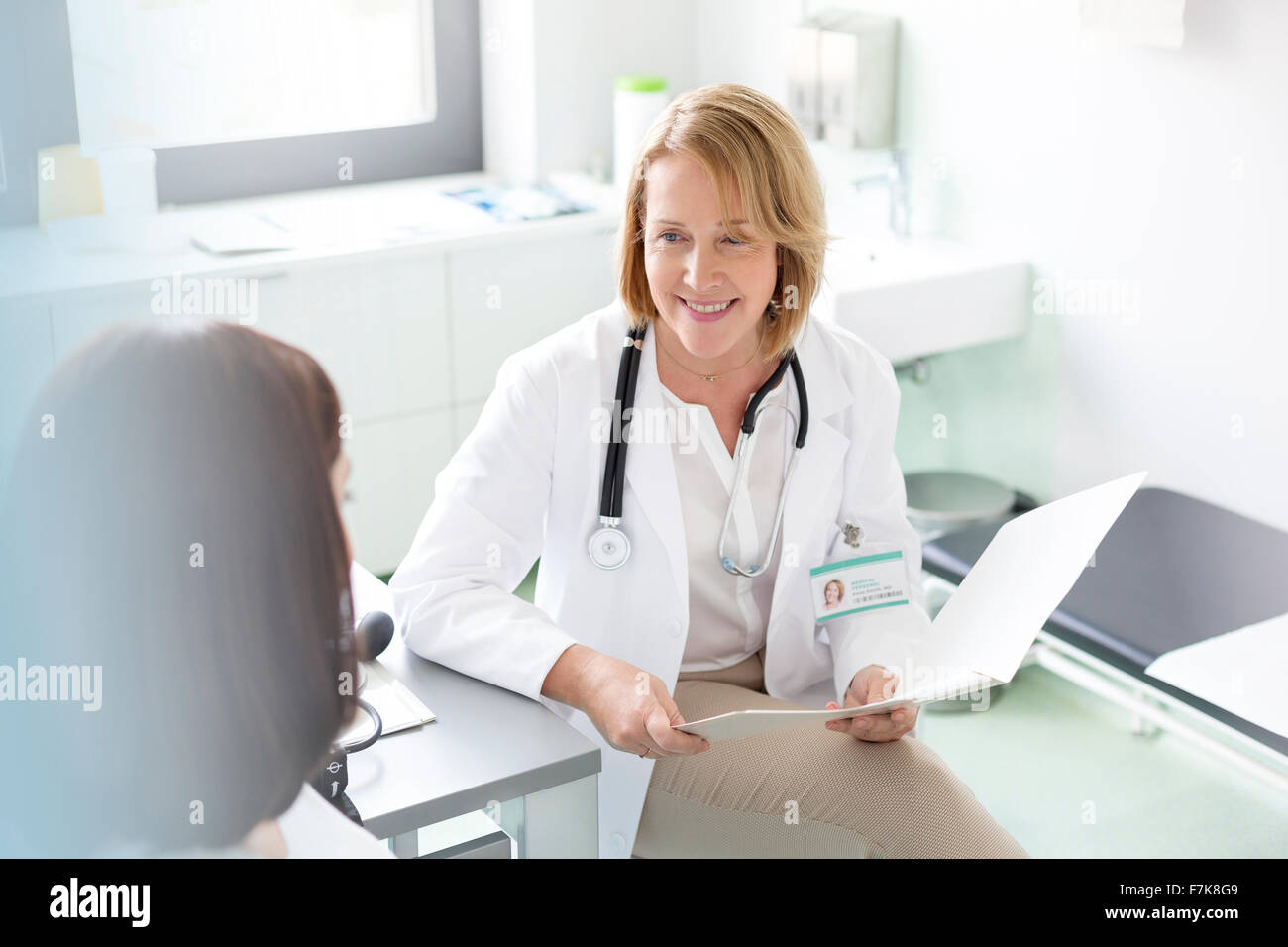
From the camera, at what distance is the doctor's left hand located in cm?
145

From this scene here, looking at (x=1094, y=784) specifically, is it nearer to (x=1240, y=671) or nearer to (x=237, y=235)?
(x=1240, y=671)

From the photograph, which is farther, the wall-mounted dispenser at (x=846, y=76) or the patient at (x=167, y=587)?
the wall-mounted dispenser at (x=846, y=76)

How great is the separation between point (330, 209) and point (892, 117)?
134cm

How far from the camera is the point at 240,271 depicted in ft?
9.21

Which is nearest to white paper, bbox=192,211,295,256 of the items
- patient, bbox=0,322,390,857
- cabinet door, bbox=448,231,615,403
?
cabinet door, bbox=448,231,615,403

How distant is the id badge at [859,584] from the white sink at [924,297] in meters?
1.18

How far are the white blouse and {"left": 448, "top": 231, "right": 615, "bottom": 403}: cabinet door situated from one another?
150 centimetres

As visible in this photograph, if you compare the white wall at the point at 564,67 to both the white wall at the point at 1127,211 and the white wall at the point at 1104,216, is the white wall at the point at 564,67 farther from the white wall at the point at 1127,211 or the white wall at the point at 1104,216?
the white wall at the point at 1127,211

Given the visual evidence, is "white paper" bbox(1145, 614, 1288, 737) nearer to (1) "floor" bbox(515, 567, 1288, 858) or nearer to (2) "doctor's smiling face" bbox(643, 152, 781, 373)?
(1) "floor" bbox(515, 567, 1288, 858)

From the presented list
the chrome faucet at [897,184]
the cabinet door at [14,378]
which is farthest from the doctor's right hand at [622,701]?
the chrome faucet at [897,184]

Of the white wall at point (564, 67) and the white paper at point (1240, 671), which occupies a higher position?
the white wall at point (564, 67)

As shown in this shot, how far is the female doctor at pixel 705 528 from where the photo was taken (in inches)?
56.6
